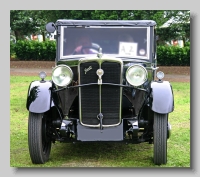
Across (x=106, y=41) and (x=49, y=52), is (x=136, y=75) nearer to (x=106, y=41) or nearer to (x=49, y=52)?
(x=106, y=41)

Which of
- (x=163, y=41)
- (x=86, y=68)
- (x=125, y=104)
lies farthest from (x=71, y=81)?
(x=163, y=41)

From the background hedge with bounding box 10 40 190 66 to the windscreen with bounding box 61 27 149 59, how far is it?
7.11ft

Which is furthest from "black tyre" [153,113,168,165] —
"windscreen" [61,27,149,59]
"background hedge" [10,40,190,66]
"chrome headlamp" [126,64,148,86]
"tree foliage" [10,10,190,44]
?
"background hedge" [10,40,190,66]

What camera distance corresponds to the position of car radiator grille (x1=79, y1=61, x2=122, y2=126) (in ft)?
19.9

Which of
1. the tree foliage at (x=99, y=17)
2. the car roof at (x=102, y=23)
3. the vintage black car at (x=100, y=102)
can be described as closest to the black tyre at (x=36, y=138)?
the vintage black car at (x=100, y=102)

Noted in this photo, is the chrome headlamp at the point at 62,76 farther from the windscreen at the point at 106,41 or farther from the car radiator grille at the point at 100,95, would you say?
the windscreen at the point at 106,41

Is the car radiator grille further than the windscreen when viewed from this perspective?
No

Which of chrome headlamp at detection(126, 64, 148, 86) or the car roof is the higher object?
the car roof

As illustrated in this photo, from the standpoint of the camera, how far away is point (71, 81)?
20.7 feet

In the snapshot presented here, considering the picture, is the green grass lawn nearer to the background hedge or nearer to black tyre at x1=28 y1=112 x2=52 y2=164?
black tyre at x1=28 y1=112 x2=52 y2=164

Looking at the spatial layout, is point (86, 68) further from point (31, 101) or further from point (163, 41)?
point (163, 41)

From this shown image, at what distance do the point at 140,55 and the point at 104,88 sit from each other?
1.05 m

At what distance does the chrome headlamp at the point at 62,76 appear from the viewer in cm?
621

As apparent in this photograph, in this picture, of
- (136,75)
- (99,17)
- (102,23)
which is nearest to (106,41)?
(102,23)
